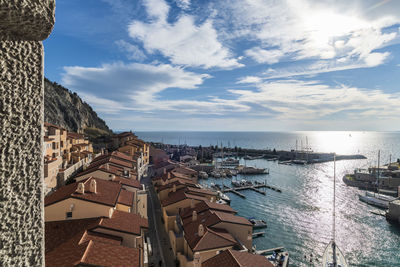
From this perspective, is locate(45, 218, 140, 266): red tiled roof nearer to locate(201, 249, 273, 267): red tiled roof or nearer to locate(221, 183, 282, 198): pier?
locate(201, 249, 273, 267): red tiled roof

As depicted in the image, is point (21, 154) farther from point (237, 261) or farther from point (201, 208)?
point (201, 208)

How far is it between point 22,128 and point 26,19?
76 cm

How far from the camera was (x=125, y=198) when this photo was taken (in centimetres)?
1772

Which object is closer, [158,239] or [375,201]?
[158,239]

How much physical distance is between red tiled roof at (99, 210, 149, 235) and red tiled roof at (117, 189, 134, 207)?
101cm

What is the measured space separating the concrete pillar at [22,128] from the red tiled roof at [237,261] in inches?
564

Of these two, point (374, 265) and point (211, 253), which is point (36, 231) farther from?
point (374, 265)

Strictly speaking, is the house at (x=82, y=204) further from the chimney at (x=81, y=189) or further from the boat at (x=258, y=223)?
the boat at (x=258, y=223)

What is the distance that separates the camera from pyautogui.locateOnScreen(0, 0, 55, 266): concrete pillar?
1.54 m

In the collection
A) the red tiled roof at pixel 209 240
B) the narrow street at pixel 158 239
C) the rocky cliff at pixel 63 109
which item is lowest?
the narrow street at pixel 158 239

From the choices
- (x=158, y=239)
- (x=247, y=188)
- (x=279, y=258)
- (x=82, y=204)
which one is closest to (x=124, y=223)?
(x=82, y=204)

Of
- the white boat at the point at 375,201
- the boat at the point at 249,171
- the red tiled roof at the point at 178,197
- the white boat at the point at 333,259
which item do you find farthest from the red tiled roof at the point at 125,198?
the boat at the point at 249,171

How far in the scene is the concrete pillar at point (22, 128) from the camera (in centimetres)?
154

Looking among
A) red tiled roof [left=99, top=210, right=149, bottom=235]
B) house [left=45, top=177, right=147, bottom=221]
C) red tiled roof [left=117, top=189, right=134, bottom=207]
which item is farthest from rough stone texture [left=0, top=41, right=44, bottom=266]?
red tiled roof [left=117, top=189, right=134, bottom=207]
